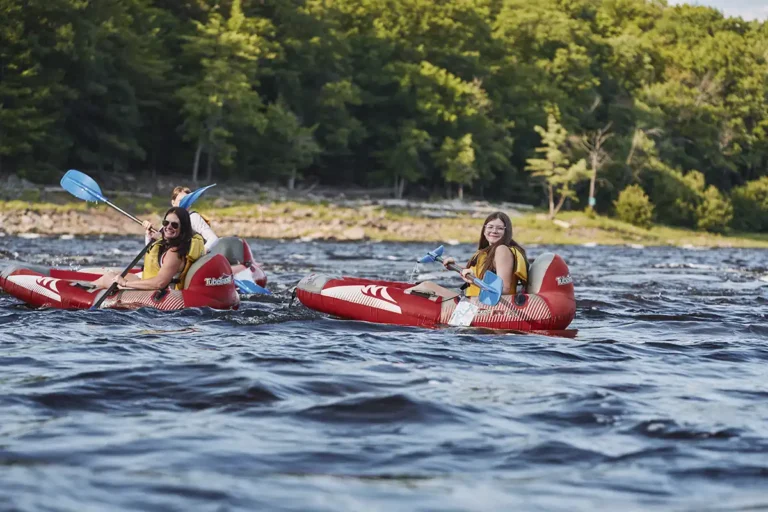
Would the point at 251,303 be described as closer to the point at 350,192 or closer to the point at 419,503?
the point at 419,503

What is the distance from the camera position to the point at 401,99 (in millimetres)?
52906

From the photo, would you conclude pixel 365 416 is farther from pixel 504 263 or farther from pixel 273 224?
pixel 273 224

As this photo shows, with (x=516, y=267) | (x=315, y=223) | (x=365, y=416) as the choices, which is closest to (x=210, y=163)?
(x=315, y=223)

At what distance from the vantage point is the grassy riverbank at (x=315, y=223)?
3222 cm

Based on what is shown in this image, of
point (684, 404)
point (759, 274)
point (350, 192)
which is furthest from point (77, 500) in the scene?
point (350, 192)

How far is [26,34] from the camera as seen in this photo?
38719 mm

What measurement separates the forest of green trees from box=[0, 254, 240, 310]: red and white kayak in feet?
91.9

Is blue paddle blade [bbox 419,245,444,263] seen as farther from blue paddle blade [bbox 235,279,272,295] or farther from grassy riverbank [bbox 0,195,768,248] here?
grassy riverbank [bbox 0,195,768,248]

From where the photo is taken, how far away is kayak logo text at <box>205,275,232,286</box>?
1009 cm

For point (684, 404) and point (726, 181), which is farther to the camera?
point (726, 181)

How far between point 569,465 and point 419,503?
0.93 metres

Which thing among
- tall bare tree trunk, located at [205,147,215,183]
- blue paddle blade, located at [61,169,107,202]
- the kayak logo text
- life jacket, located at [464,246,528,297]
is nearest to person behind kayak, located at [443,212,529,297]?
life jacket, located at [464,246,528,297]

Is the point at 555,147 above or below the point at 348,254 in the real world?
above

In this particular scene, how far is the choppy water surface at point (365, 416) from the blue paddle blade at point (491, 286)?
359mm
